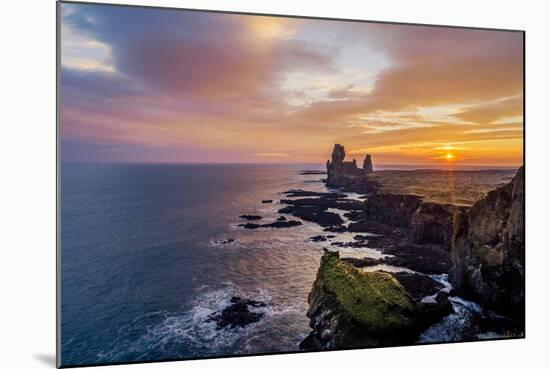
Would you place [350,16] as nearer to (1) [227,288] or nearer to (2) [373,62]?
(2) [373,62]

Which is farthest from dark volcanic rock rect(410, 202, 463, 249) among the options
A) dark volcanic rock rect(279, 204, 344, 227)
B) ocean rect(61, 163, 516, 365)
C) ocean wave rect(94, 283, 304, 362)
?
ocean wave rect(94, 283, 304, 362)

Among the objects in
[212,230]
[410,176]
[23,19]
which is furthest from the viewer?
[410,176]

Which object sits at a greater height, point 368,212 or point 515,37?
point 515,37

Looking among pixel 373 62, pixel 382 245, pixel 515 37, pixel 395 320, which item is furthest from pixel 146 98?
pixel 515 37

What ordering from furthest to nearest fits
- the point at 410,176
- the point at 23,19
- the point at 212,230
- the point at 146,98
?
the point at 410,176
the point at 212,230
the point at 146,98
the point at 23,19

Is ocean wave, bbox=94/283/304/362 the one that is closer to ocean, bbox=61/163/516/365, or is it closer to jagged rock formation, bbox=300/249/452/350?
ocean, bbox=61/163/516/365

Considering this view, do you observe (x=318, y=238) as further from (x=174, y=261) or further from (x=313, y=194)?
(x=174, y=261)
